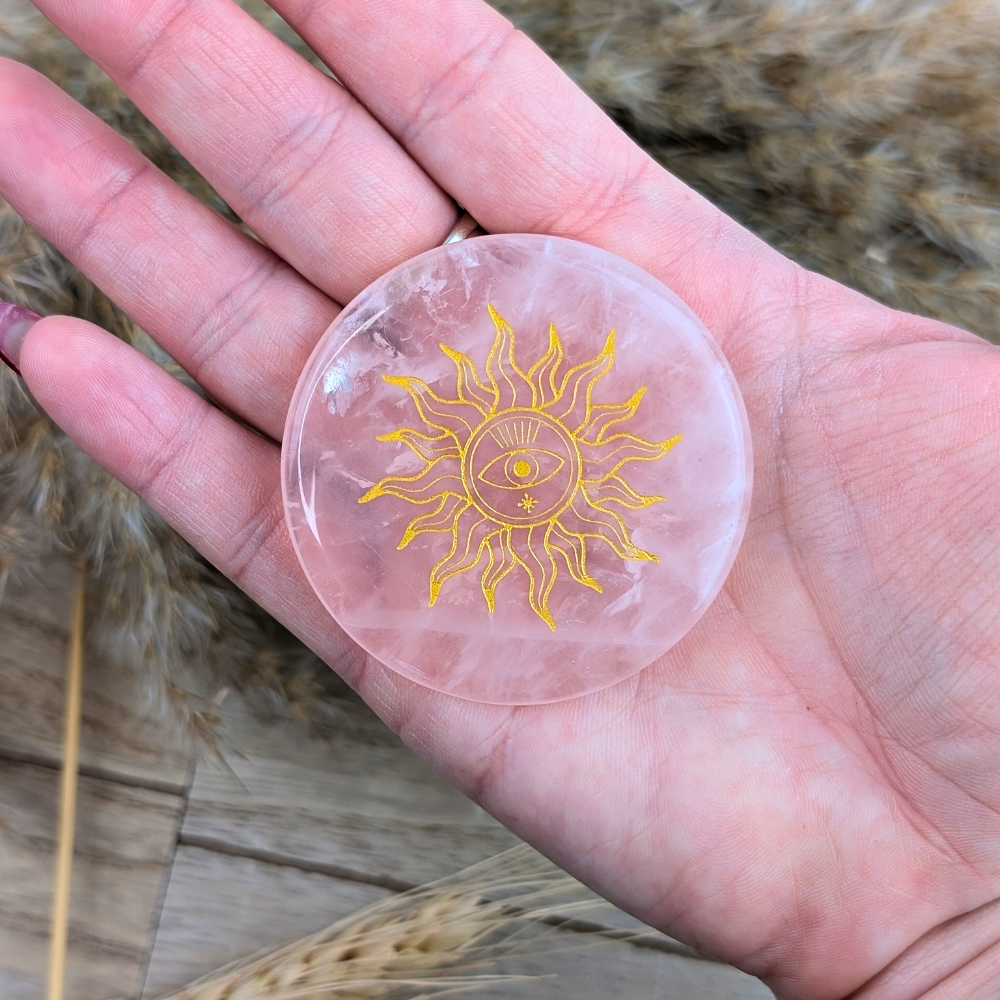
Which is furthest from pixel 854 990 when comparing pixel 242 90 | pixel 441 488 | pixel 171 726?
pixel 242 90

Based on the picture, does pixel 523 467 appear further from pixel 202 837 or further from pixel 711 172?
pixel 202 837

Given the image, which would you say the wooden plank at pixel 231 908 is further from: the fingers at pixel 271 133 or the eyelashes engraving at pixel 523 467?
the fingers at pixel 271 133

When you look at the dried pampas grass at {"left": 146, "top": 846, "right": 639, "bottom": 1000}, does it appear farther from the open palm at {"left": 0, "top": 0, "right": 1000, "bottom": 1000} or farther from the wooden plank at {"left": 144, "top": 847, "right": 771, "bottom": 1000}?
the open palm at {"left": 0, "top": 0, "right": 1000, "bottom": 1000}

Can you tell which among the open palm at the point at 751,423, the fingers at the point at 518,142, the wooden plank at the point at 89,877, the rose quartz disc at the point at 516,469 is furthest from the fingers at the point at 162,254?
the wooden plank at the point at 89,877

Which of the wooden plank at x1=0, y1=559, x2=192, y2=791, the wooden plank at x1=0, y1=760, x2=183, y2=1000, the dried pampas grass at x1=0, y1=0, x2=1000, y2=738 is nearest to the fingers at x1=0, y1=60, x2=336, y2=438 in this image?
the dried pampas grass at x1=0, y1=0, x2=1000, y2=738

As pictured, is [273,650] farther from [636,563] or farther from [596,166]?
[596,166]

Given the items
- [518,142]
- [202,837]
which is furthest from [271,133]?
[202,837]
